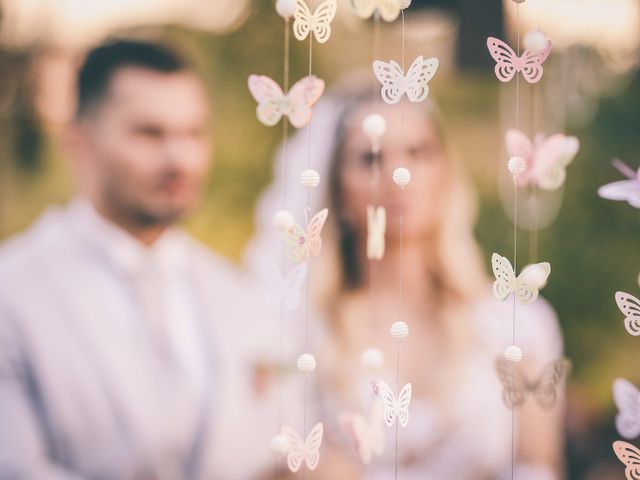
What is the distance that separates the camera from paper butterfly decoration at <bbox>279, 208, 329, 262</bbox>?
1.04 m

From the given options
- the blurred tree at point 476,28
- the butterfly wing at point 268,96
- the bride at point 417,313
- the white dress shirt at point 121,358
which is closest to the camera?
the butterfly wing at point 268,96

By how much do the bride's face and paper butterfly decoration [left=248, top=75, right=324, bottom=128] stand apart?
32.3 inches

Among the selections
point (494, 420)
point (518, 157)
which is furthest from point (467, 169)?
point (518, 157)

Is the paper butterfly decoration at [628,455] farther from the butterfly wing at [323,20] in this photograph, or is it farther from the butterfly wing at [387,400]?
the butterfly wing at [323,20]

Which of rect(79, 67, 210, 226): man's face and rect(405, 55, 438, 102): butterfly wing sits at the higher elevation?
rect(405, 55, 438, 102): butterfly wing

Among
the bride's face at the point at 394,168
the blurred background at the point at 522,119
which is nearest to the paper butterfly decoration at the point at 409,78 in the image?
the bride's face at the point at 394,168

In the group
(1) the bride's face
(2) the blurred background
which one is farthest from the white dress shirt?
(1) the bride's face

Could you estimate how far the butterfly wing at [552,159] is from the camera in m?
1.08

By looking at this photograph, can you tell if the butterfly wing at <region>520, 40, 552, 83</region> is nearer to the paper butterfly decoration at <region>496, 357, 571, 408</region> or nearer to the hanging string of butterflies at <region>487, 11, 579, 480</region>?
the hanging string of butterflies at <region>487, 11, 579, 480</region>

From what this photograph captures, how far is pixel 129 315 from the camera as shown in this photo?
75.1 inches

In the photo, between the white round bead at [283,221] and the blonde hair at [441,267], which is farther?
the blonde hair at [441,267]

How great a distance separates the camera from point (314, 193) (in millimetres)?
1941

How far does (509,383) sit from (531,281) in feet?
0.64

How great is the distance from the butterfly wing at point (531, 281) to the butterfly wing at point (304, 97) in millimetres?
322
